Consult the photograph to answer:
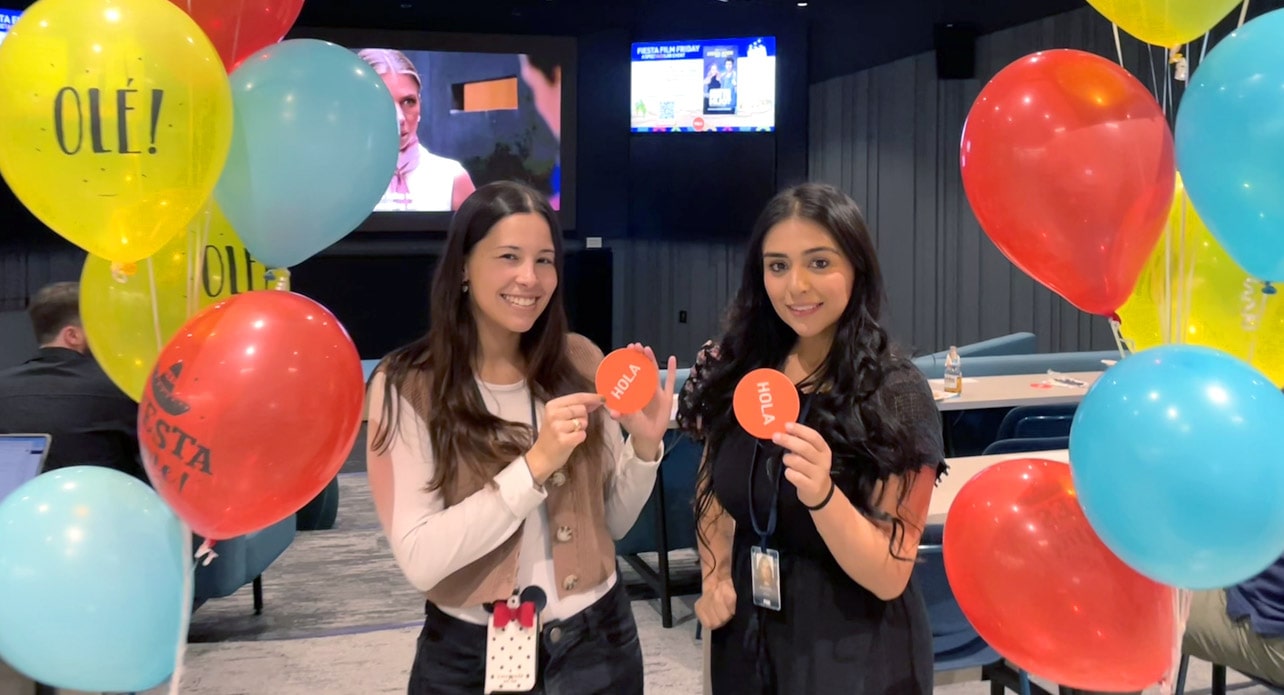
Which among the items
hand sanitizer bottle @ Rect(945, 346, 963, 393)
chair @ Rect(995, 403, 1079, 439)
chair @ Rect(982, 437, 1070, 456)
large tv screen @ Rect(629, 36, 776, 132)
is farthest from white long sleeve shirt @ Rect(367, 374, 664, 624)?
large tv screen @ Rect(629, 36, 776, 132)

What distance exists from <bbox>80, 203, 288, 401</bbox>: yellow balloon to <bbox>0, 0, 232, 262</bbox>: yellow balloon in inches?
8.6

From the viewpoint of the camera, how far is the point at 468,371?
5.92ft

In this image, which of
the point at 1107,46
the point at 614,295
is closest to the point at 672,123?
the point at 614,295

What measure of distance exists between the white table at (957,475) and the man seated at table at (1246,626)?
48 centimetres

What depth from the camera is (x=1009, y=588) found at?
1439mm

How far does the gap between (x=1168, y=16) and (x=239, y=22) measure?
4.29 feet

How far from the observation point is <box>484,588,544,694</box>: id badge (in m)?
1.70

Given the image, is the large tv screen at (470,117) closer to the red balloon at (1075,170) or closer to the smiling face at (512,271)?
the smiling face at (512,271)

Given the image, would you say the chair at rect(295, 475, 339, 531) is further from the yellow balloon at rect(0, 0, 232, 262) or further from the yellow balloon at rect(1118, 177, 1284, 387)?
the yellow balloon at rect(1118, 177, 1284, 387)

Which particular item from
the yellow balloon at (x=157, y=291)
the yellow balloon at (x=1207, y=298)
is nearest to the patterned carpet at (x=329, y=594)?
the yellow balloon at (x=157, y=291)

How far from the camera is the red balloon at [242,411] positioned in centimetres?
140

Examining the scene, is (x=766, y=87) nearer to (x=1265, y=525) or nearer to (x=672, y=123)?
(x=672, y=123)

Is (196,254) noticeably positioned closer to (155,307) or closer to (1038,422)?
(155,307)

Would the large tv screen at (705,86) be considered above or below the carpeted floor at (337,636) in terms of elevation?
above
